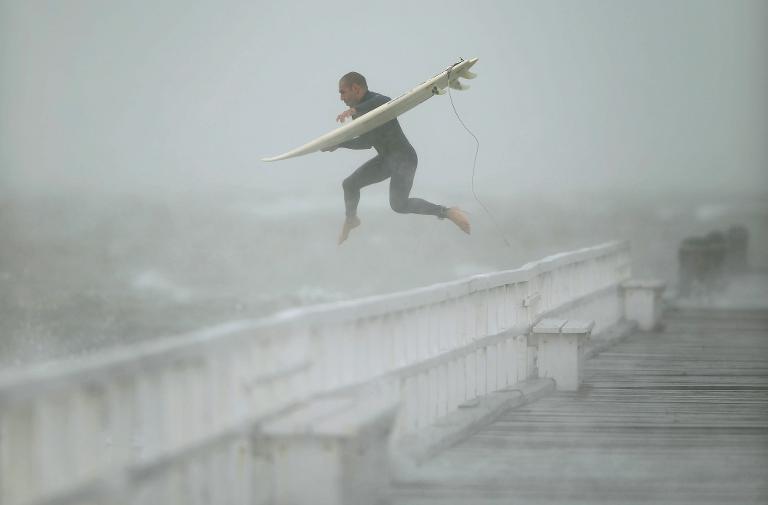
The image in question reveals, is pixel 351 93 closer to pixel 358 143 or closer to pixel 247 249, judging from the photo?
pixel 358 143

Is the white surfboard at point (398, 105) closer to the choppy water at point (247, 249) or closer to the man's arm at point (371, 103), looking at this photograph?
the man's arm at point (371, 103)

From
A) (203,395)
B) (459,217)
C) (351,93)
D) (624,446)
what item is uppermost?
(351,93)

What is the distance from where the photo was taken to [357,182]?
6.81 m

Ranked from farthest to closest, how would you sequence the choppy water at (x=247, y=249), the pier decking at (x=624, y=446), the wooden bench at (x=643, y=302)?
the choppy water at (x=247, y=249) → the wooden bench at (x=643, y=302) → the pier decking at (x=624, y=446)

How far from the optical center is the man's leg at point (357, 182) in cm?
679

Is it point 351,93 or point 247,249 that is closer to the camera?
point 351,93

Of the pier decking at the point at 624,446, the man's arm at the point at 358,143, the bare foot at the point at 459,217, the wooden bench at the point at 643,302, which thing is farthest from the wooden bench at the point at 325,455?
the wooden bench at the point at 643,302

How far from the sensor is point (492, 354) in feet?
19.9

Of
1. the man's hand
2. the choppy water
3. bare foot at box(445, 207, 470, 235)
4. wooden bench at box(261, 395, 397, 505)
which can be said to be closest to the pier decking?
wooden bench at box(261, 395, 397, 505)

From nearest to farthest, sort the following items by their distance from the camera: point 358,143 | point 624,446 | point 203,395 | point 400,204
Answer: point 203,395 → point 624,446 → point 400,204 → point 358,143

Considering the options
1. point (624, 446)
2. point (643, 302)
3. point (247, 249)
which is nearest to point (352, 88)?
point (624, 446)

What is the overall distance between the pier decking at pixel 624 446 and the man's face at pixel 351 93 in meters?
1.97

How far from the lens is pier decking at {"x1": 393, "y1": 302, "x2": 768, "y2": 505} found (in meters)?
4.14

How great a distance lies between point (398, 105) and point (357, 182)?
1.81 ft
